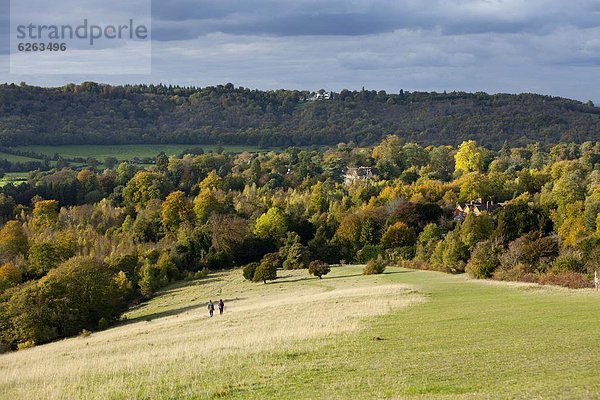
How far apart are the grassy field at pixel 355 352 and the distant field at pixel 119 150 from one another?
124490mm

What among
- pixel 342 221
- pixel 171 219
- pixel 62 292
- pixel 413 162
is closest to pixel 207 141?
pixel 413 162

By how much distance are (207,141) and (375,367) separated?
179186 mm

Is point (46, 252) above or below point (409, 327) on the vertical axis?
below

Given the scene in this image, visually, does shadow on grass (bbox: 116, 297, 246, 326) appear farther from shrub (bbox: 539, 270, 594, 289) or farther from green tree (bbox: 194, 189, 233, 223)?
green tree (bbox: 194, 189, 233, 223)

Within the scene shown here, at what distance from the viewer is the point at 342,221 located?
90.2 m

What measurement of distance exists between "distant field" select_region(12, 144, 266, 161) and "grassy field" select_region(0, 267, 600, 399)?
124490 mm

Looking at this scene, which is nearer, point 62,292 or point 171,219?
point 62,292

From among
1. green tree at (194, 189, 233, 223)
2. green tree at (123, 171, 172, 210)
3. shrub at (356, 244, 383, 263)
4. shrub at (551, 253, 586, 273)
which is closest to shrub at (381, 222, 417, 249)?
shrub at (356, 244, 383, 263)

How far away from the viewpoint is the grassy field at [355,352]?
18.6 m

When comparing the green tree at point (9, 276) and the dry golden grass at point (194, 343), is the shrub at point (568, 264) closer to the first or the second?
the dry golden grass at point (194, 343)

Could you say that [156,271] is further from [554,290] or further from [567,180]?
[567,180]

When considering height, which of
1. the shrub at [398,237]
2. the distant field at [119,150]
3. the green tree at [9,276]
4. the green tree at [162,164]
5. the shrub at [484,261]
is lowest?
the green tree at [9,276]

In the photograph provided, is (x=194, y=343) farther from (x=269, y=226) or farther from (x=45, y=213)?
(x=45, y=213)

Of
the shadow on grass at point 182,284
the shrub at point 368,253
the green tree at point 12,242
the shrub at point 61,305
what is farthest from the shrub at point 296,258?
the green tree at point 12,242
